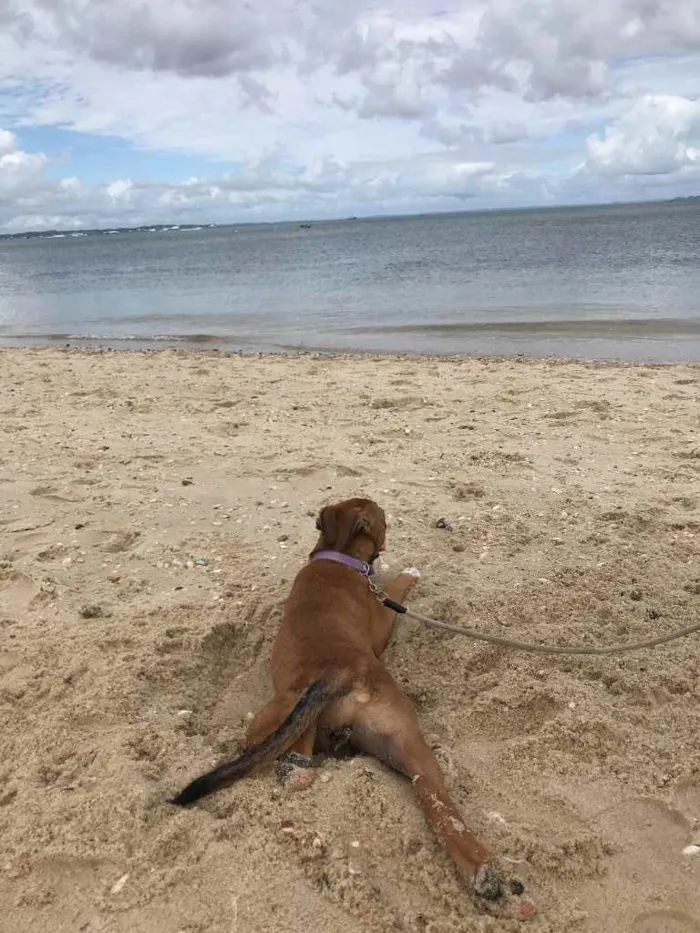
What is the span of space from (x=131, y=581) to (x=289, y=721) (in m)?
2.27

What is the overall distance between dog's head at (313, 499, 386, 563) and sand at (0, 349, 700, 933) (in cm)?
62

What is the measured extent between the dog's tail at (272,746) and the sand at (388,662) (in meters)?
0.10

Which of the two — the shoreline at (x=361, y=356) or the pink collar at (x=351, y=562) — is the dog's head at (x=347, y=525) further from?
the shoreline at (x=361, y=356)

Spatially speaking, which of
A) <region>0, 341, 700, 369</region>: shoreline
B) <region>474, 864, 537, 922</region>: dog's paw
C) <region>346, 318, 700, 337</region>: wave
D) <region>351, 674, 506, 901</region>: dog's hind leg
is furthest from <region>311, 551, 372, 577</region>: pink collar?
<region>346, 318, 700, 337</region>: wave

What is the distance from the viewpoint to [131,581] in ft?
16.3

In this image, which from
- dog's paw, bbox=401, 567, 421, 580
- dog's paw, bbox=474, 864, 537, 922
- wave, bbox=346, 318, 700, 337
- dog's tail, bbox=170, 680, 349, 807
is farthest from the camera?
wave, bbox=346, 318, 700, 337

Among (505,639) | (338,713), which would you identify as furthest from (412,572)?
(338,713)

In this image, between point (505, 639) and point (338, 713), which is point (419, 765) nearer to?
point (338, 713)

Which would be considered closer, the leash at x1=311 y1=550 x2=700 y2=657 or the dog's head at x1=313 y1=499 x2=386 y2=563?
the leash at x1=311 y1=550 x2=700 y2=657

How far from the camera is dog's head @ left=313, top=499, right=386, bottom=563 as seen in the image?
4.37 m

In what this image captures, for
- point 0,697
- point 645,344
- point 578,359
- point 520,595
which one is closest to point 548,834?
point 520,595

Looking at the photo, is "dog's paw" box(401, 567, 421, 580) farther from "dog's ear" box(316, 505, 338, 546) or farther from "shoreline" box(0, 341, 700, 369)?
"shoreline" box(0, 341, 700, 369)

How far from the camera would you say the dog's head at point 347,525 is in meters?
4.37

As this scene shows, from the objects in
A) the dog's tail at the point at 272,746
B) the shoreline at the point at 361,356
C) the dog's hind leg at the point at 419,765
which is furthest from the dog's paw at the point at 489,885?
the shoreline at the point at 361,356
